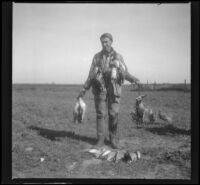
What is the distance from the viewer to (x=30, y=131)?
26.0ft

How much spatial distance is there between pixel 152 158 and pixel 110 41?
2.78 m

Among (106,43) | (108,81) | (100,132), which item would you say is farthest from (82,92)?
(106,43)

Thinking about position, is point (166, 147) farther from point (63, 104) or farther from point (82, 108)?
point (63, 104)

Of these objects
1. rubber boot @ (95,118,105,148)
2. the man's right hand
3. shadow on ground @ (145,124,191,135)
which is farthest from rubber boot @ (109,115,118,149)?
shadow on ground @ (145,124,191,135)

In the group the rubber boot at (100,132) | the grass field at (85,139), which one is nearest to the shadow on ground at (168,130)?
the grass field at (85,139)

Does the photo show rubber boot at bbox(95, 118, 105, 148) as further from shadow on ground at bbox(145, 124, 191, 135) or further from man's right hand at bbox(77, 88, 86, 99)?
shadow on ground at bbox(145, 124, 191, 135)

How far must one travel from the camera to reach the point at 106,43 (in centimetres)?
726

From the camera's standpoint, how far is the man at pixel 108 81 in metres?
7.27

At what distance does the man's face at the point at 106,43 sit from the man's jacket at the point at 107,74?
99mm

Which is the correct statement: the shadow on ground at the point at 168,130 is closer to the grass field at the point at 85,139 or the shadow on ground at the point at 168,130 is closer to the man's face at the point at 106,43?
the grass field at the point at 85,139

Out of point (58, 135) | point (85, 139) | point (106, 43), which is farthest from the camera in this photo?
point (58, 135)

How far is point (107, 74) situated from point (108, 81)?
16 centimetres

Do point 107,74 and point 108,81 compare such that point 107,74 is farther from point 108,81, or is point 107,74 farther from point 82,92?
point 82,92

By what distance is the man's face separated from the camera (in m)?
7.25
